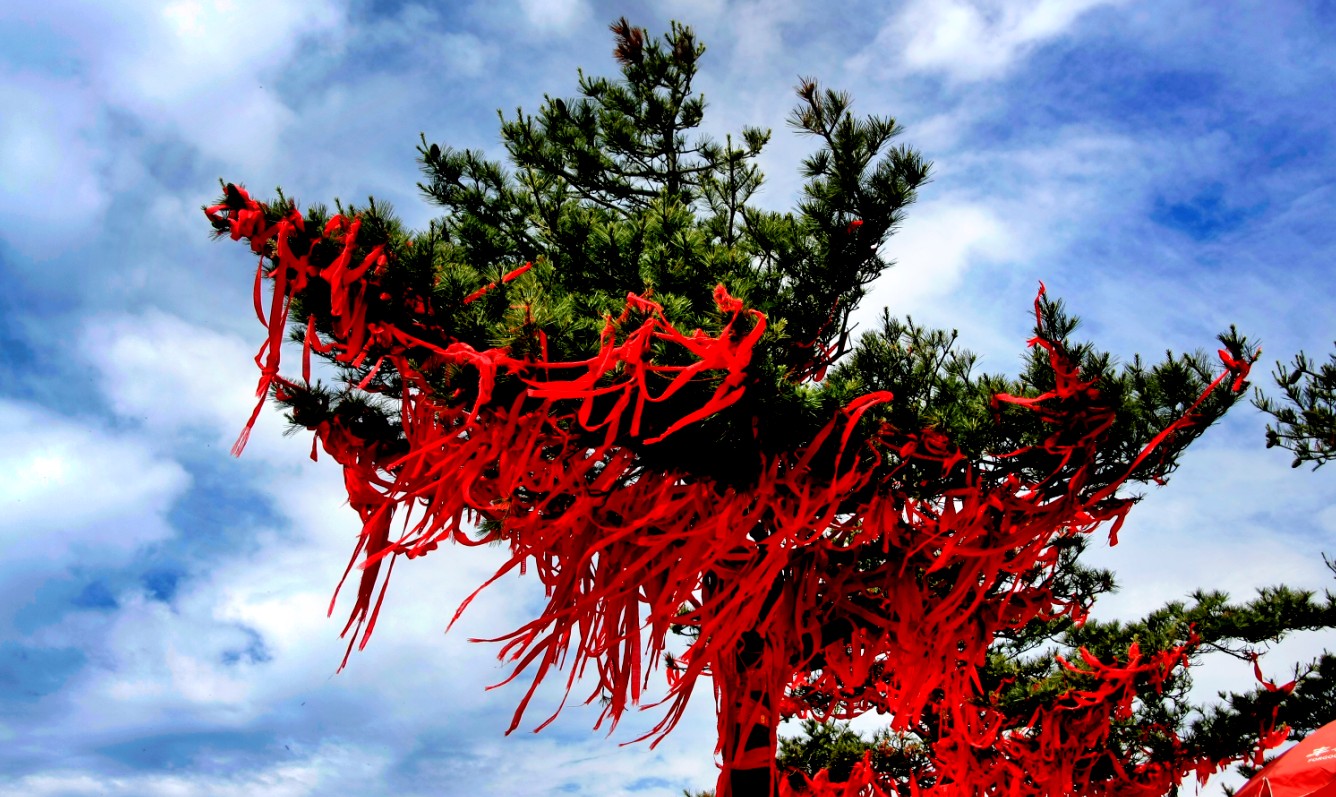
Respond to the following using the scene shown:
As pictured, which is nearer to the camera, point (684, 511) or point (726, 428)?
point (726, 428)

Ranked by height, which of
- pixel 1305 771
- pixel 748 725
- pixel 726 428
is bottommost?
pixel 1305 771

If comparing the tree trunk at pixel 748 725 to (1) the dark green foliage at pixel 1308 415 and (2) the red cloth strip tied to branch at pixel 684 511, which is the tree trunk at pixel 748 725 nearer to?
(2) the red cloth strip tied to branch at pixel 684 511

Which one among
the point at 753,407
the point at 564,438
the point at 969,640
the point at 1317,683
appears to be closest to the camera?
the point at 753,407

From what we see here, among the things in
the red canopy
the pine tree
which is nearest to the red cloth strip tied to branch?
the pine tree

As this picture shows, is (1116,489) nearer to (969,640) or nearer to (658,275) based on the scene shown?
(969,640)

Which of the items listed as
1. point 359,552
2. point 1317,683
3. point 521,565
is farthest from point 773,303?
point 1317,683

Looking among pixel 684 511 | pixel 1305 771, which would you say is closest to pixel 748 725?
pixel 684 511

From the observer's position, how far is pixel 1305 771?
14.2 feet

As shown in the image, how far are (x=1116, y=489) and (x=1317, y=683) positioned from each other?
2750 mm

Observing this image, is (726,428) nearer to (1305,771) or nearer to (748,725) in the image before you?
(748,725)

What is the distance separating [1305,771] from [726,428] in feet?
10.9

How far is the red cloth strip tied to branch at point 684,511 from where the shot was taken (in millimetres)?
2797

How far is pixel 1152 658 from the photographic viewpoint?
5.28 meters

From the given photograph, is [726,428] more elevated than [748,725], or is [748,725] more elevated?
[726,428]
